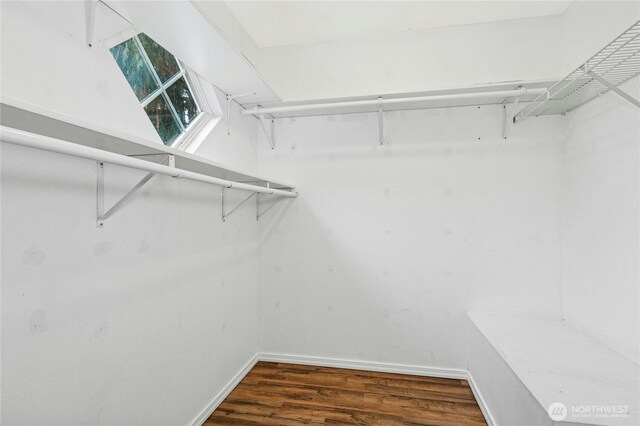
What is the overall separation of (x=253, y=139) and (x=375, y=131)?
0.93 metres

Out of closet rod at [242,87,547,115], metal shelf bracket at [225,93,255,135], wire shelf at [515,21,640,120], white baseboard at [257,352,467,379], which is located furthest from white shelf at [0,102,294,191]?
white baseboard at [257,352,467,379]

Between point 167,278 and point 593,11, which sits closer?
point 167,278

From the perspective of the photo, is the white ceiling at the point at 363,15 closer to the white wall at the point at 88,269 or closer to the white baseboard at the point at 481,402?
the white wall at the point at 88,269

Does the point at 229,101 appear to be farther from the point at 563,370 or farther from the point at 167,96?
the point at 563,370

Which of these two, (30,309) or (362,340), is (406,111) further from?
(30,309)

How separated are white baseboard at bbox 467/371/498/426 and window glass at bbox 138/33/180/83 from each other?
250 cm

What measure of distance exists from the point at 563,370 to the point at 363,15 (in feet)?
7.23

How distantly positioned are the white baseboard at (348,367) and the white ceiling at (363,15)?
2.34 m

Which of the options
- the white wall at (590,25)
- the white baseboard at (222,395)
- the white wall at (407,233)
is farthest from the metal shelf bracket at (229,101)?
the white wall at (590,25)

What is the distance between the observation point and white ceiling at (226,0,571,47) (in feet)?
6.27

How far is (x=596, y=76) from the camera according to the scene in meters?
1.29

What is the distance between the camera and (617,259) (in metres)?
1.53

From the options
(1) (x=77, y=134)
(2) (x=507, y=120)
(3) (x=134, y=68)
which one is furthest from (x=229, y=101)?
(2) (x=507, y=120)

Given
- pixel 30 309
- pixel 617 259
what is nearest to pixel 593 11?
pixel 617 259
